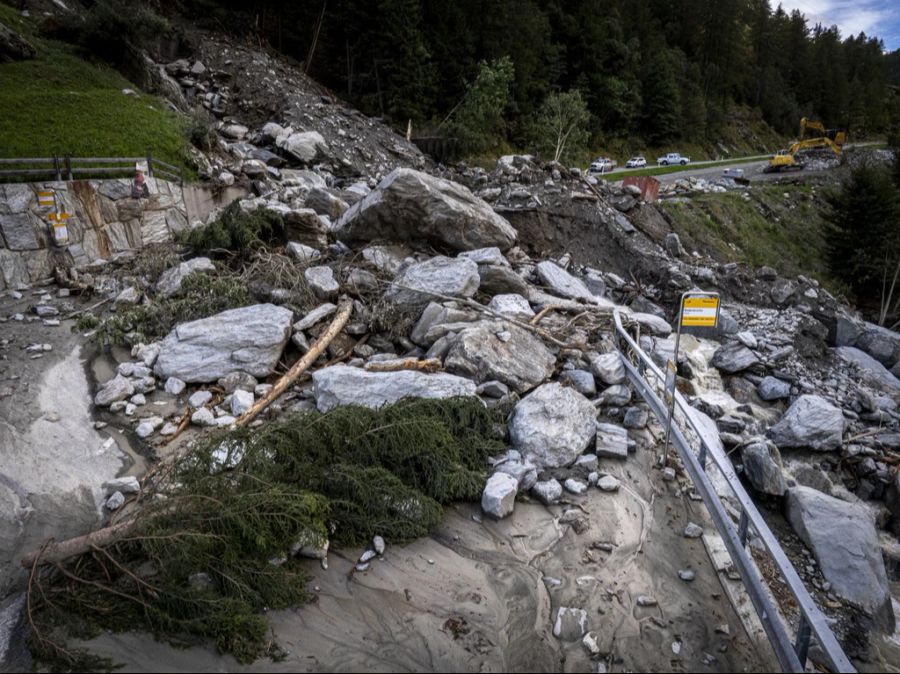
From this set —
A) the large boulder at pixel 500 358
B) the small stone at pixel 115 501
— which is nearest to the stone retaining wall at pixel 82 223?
the small stone at pixel 115 501

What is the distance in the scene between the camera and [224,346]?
8016 mm

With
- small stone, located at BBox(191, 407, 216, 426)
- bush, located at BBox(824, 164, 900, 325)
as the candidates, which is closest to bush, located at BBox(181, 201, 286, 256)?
small stone, located at BBox(191, 407, 216, 426)

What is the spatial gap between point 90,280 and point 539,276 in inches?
391

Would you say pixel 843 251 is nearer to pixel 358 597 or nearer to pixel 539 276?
pixel 539 276

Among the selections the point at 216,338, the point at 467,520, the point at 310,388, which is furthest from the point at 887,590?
the point at 216,338

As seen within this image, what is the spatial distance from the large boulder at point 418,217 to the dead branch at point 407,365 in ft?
14.1

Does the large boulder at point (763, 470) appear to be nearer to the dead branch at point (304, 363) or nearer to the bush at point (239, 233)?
the dead branch at point (304, 363)

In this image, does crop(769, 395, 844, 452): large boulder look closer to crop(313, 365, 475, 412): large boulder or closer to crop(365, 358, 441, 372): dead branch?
crop(313, 365, 475, 412): large boulder

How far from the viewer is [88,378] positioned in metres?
8.00

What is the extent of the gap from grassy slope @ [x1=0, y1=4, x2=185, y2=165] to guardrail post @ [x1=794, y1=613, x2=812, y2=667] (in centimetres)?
1792

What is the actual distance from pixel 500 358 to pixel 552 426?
1.39 m

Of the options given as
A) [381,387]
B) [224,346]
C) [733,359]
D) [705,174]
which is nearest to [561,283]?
[733,359]

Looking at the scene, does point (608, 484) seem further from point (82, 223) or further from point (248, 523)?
point (82, 223)

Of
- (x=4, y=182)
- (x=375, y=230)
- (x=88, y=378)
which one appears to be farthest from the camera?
(x=4, y=182)
